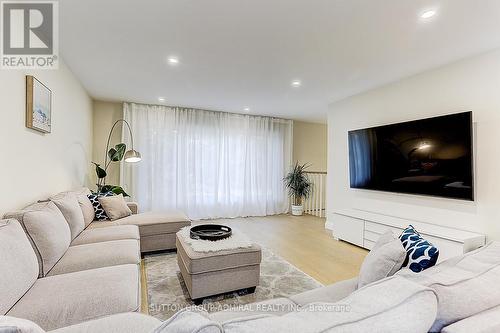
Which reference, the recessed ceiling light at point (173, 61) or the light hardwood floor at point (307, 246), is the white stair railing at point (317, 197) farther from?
the recessed ceiling light at point (173, 61)

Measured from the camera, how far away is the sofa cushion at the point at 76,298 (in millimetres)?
1171

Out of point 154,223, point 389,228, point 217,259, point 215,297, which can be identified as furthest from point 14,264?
point 389,228

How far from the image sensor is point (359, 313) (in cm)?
63

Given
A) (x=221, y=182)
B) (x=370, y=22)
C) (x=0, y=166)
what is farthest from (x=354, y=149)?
(x=0, y=166)

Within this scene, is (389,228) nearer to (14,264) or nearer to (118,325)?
(118,325)

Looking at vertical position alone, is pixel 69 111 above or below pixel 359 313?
above

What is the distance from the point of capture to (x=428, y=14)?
6.31 feet

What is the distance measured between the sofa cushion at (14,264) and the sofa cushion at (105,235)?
2.53 feet

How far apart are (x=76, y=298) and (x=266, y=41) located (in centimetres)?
244

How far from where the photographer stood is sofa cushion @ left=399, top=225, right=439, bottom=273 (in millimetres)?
1099

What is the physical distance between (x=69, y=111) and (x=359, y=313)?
387cm

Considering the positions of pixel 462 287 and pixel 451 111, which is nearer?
pixel 462 287

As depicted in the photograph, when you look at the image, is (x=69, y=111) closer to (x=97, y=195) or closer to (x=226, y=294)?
(x=97, y=195)

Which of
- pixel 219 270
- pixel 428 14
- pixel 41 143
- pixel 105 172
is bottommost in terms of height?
pixel 219 270
